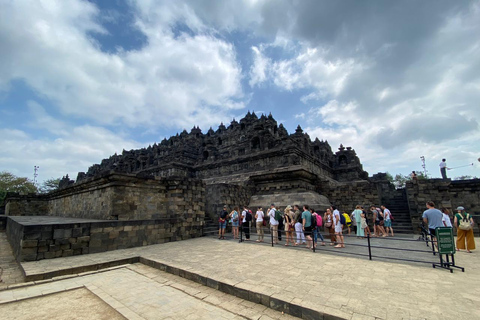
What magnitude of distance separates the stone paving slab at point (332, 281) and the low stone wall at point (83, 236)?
1.29 feet

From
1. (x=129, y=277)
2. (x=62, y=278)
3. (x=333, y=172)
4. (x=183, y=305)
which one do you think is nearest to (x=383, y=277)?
(x=183, y=305)

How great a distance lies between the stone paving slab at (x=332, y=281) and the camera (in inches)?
118

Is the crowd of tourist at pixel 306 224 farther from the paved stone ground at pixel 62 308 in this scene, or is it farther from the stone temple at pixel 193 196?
the paved stone ground at pixel 62 308

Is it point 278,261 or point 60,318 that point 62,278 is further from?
point 278,261

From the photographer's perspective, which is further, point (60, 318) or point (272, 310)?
point (272, 310)

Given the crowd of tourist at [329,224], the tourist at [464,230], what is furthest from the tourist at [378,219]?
the tourist at [464,230]

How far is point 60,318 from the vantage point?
3027mm

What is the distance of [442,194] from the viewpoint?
39.0 ft

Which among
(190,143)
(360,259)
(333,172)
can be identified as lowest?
(360,259)

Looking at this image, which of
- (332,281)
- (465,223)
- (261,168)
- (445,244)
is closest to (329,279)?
(332,281)

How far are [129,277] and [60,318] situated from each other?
1712 mm

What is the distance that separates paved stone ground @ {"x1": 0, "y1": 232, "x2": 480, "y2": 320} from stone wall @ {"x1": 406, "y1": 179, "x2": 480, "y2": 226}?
6.14m

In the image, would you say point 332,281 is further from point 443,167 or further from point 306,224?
point 443,167

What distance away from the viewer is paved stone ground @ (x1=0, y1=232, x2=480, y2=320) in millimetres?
2998
